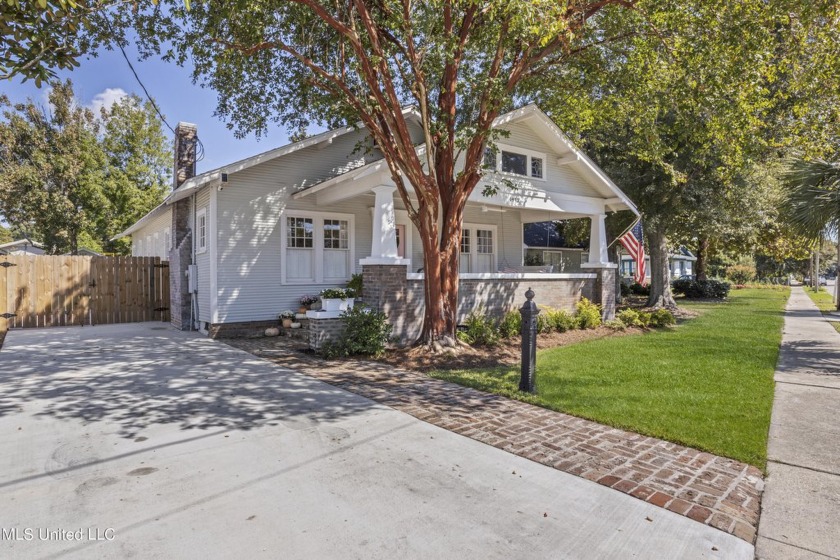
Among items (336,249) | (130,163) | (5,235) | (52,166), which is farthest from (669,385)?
(5,235)

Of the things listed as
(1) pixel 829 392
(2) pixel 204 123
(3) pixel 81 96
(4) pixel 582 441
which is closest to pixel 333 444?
(4) pixel 582 441

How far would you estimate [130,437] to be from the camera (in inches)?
176

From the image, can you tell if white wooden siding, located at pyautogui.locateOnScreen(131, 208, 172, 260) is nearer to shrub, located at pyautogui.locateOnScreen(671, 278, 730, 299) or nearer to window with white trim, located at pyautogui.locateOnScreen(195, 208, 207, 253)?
window with white trim, located at pyautogui.locateOnScreen(195, 208, 207, 253)

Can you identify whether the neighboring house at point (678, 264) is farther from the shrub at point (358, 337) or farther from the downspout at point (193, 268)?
the shrub at point (358, 337)

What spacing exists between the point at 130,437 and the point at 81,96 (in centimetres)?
2389

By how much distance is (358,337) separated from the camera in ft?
29.0

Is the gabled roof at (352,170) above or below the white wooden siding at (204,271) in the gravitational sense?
above

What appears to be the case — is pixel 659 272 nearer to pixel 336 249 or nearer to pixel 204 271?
pixel 336 249

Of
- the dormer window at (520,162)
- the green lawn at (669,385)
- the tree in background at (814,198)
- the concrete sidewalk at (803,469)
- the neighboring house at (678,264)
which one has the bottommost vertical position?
the concrete sidewalk at (803,469)

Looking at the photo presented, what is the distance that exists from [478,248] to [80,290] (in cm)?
1162

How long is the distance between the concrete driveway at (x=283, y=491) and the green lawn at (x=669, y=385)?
1714 mm

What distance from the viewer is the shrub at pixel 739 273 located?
46716mm

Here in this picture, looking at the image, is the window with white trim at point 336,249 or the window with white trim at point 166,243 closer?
the window with white trim at point 336,249

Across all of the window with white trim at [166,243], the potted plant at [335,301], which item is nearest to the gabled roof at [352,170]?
the window with white trim at [166,243]
